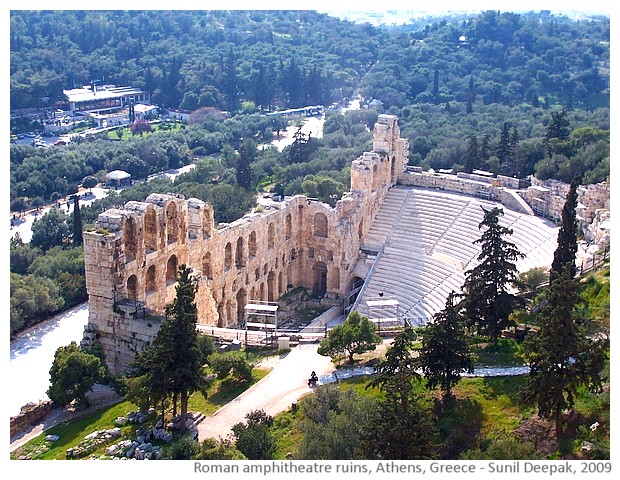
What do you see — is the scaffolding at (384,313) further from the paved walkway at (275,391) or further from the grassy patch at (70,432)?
the grassy patch at (70,432)

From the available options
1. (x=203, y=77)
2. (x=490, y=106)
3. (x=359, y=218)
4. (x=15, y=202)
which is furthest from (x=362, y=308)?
(x=203, y=77)

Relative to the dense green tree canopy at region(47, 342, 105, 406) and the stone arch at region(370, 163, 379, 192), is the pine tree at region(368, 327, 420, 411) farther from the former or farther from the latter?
the stone arch at region(370, 163, 379, 192)

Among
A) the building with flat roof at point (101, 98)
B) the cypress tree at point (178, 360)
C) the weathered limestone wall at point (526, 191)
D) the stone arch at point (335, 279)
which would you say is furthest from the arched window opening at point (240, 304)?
the building with flat roof at point (101, 98)

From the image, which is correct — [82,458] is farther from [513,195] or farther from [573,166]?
[573,166]

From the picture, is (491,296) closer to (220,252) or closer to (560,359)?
(560,359)

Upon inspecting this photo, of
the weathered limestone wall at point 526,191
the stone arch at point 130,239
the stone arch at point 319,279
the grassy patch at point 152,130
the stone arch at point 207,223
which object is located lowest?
the grassy patch at point 152,130

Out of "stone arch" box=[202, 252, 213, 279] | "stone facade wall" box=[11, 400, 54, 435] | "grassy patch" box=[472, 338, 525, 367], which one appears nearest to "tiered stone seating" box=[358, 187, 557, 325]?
"stone arch" box=[202, 252, 213, 279]
